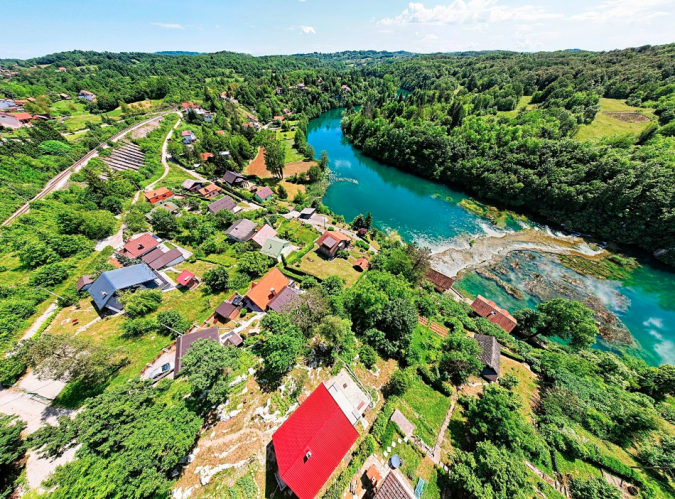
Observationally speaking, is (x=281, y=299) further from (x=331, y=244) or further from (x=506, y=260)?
(x=506, y=260)

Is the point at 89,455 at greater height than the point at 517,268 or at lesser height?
greater

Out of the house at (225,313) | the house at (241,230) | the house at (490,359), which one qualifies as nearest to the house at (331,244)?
the house at (241,230)

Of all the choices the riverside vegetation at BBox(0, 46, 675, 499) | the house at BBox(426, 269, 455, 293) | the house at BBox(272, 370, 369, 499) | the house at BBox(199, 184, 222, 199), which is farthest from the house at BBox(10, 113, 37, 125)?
the house at BBox(426, 269, 455, 293)

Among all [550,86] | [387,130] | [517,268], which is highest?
[550,86]

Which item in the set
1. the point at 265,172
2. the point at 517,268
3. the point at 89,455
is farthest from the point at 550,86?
the point at 89,455

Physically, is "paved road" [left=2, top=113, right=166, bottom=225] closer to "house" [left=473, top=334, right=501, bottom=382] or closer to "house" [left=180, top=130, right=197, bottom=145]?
"house" [left=180, top=130, right=197, bottom=145]

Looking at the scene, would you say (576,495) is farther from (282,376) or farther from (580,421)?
(282,376)
